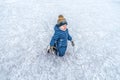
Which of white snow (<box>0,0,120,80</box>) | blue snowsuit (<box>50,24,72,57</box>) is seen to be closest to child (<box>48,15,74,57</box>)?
blue snowsuit (<box>50,24,72,57</box>)

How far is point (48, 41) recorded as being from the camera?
6.34m

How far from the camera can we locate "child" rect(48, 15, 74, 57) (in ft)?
16.4

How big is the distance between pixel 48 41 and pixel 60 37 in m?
1.29

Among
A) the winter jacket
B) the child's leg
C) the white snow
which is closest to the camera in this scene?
the white snow

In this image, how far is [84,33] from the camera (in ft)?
23.5

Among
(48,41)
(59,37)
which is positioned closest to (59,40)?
(59,37)

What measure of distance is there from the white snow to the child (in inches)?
12.9

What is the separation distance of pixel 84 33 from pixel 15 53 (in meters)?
2.84

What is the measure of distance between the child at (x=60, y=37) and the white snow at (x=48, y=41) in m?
0.33

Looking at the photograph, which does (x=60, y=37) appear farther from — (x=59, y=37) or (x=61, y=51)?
(x=61, y=51)

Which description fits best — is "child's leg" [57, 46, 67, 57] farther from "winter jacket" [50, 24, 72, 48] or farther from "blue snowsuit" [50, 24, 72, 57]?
"winter jacket" [50, 24, 72, 48]

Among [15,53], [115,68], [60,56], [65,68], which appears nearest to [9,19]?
[15,53]

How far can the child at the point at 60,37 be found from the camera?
499 cm

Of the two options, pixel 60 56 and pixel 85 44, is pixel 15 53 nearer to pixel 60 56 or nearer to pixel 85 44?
pixel 60 56
